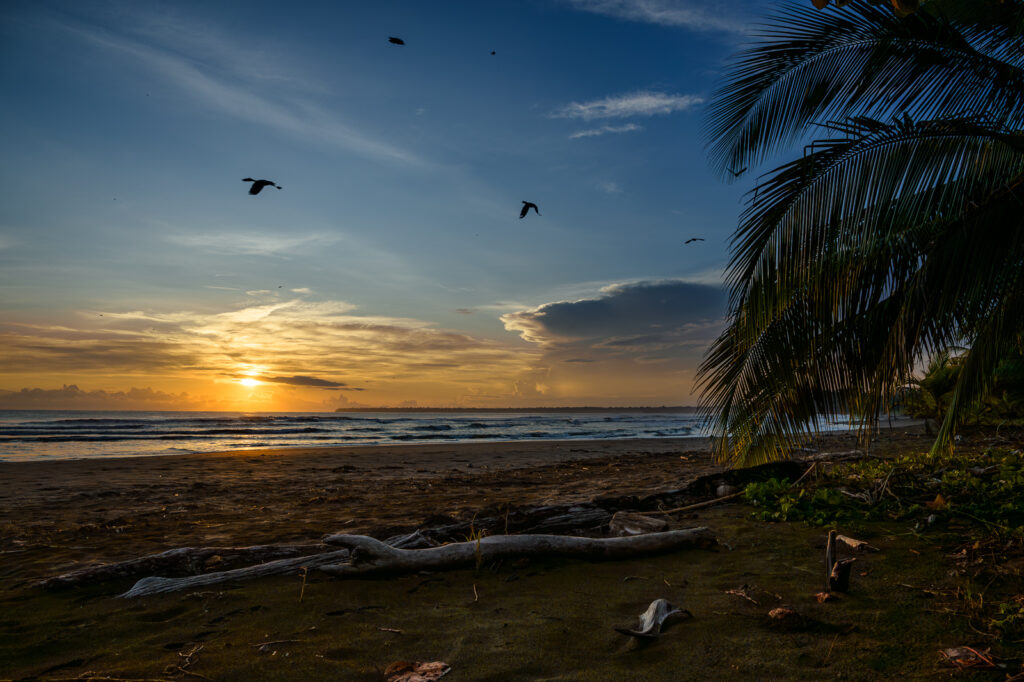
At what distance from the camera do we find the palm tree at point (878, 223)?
164 inches

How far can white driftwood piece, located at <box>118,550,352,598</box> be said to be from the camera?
4.28 metres

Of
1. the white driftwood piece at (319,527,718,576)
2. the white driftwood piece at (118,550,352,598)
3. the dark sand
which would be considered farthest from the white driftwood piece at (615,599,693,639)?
the white driftwood piece at (118,550,352,598)

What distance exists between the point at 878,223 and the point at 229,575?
19.8ft

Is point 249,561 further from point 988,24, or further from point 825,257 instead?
point 988,24

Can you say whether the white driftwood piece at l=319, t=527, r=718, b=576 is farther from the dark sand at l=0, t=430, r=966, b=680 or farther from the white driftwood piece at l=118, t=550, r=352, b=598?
the white driftwood piece at l=118, t=550, r=352, b=598

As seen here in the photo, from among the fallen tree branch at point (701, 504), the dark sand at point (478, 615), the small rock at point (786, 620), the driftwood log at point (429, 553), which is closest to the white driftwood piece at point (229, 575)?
the driftwood log at point (429, 553)

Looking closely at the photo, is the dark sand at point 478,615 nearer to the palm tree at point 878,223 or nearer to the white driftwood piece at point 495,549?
the white driftwood piece at point 495,549

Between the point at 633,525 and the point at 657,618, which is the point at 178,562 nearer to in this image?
the point at 657,618

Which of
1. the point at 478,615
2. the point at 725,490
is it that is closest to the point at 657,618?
the point at 478,615

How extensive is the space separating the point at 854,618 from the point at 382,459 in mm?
15776

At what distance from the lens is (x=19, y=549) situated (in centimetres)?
574

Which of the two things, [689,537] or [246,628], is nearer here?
[246,628]

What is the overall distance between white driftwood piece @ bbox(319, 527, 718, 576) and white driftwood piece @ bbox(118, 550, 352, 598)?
0.20 m

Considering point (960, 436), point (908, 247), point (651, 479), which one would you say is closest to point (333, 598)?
point (908, 247)
